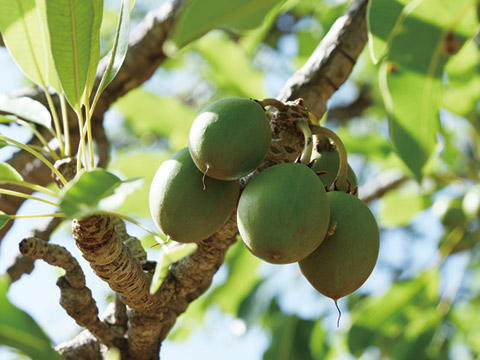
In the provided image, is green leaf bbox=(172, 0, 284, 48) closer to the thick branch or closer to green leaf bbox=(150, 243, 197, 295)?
green leaf bbox=(150, 243, 197, 295)

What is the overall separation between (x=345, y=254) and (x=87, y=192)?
1.46 ft

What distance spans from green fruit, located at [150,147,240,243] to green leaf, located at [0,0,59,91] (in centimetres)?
45

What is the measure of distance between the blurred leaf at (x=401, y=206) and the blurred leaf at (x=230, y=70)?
0.72 metres

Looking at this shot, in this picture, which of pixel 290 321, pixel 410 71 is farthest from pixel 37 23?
pixel 290 321

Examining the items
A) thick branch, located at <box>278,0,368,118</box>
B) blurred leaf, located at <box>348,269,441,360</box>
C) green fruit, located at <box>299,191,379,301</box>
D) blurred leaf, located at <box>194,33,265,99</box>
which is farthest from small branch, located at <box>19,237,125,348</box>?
blurred leaf, located at <box>194,33,265,99</box>

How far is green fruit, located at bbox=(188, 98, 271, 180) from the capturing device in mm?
947

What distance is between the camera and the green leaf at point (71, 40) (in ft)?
3.45

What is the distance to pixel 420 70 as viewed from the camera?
1.13m

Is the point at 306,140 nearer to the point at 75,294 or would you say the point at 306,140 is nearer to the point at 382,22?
the point at 382,22

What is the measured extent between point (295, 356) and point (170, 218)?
1.38 metres

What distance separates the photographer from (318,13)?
2.59 metres

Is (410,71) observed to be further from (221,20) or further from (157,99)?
(157,99)

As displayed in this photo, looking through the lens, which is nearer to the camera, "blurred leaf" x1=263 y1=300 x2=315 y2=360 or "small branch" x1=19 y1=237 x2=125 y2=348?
"small branch" x1=19 y1=237 x2=125 y2=348

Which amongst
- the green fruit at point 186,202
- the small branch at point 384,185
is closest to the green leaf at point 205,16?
the green fruit at point 186,202
